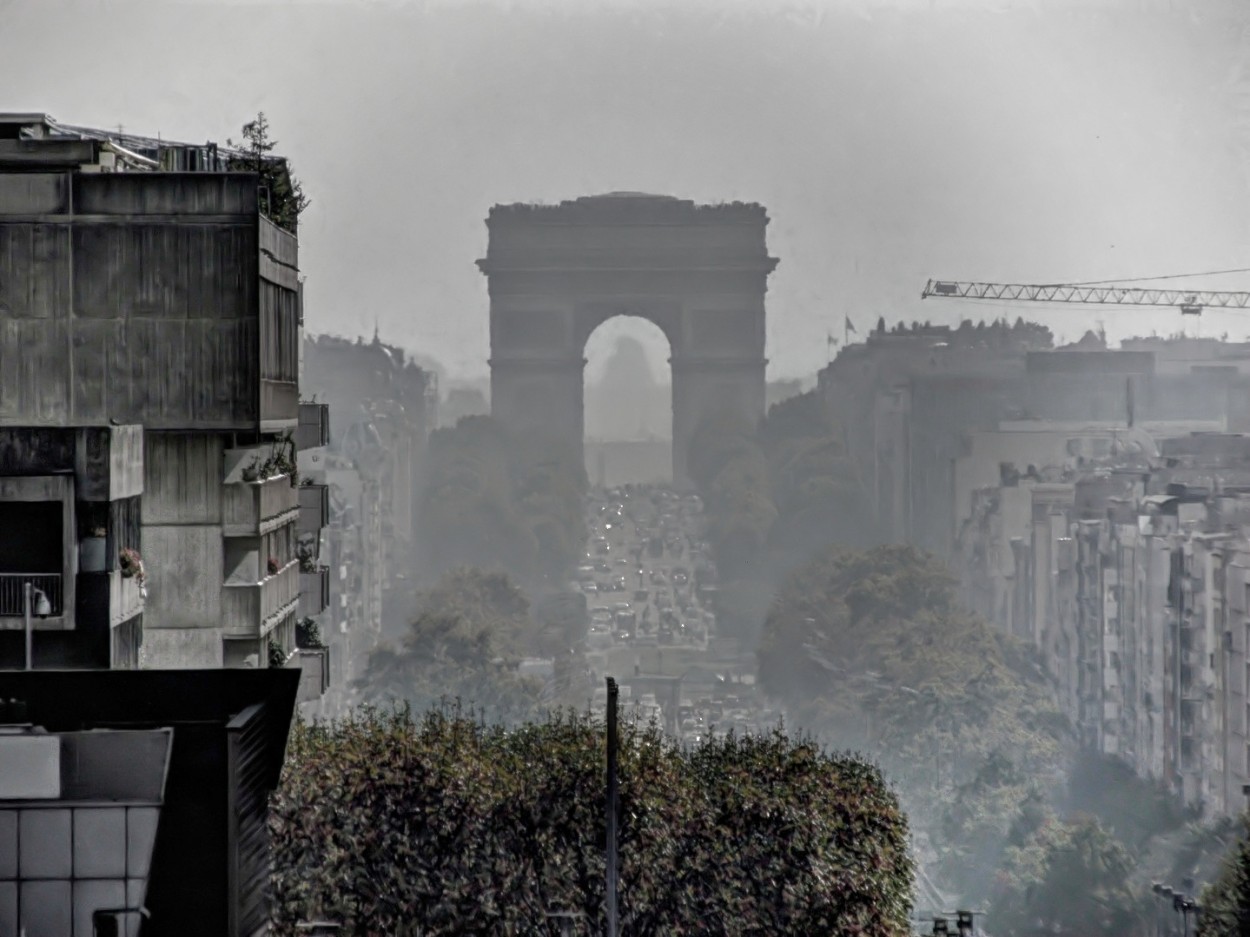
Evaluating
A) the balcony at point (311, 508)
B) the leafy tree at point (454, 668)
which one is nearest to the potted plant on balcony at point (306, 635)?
the balcony at point (311, 508)

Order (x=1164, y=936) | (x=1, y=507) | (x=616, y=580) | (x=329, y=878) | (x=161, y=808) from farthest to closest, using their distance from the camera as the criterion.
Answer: (x=616, y=580) < (x=1164, y=936) < (x=329, y=878) < (x=1, y=507) < (x=161, y=808)

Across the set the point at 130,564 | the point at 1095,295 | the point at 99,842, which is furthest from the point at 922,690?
the point at 99,842

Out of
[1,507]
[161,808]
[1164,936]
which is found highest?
[1,507]

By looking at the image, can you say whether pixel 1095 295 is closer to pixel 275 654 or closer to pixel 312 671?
pixel 312 671

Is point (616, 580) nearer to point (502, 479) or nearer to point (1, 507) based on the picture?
point (502, 479)

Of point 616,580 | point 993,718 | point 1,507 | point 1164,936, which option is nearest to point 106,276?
point 1,507
